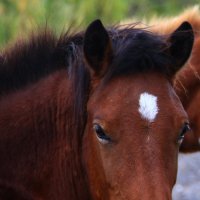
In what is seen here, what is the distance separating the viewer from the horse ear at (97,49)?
351cm

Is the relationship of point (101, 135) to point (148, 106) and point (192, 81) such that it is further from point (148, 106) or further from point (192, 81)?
point (192, 81)

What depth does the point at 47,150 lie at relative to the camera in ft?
12.3

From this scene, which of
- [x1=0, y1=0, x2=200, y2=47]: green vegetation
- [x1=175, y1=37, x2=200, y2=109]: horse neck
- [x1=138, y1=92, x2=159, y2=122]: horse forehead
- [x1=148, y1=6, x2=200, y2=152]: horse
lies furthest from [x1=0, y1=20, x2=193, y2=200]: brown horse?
[x1=0, y1=0, x2=200, y2=47]: green vegetation

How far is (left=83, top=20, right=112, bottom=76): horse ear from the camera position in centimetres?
351

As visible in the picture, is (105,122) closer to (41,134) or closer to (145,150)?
(145,150)

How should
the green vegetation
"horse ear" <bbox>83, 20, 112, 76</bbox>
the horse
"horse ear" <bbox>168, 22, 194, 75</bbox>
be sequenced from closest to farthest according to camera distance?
"horse ear" <bbox>83, 20, 112, 76</bbox> → "horse ear" <bbox>168, 22, 194, 75</bbox> → the horse → the green vegetation

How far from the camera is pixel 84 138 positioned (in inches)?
144

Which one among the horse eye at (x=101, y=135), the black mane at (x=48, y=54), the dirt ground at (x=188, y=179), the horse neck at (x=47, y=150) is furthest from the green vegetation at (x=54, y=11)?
the horse eye at (x=101, y=135)

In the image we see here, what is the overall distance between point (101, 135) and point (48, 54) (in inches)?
26.6

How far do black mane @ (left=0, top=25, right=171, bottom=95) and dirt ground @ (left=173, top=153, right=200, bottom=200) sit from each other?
9.96 ft

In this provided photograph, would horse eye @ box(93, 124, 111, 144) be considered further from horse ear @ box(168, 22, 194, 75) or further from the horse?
the horse

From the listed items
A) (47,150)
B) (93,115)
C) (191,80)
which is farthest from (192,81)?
(93,115)

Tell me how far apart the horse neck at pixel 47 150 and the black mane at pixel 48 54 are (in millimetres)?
145

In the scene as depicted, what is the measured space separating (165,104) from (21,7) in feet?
21.1
